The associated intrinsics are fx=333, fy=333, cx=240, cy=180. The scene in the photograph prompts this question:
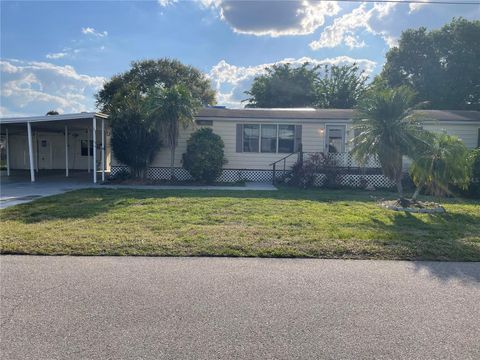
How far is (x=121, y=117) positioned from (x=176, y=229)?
8899 millimetres

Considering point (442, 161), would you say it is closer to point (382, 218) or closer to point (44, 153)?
point (382, 218)

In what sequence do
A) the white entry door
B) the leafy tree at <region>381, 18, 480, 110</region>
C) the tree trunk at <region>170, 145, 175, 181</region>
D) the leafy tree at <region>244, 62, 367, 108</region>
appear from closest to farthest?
the tree trunk at <region>170, 145, 175, 181</region>
the white entry door
the leafy tree at <region>381, 18, 480, 110</region>
the leafy tree at <region>244, 62, 367, 108</region>

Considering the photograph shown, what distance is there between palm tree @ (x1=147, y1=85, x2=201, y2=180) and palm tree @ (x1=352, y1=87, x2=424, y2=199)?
6.85 metres

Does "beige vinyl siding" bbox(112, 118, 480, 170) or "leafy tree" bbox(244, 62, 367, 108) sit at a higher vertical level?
"leafy tree" bbox(244, 62, 367, 108)

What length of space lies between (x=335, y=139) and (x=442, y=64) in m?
19.6

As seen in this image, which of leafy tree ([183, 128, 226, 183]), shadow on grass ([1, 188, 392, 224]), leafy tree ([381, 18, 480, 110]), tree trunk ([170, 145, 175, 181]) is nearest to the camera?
shadow on grass ([1, 188, 392, 224])

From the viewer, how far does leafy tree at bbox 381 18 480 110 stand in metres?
25.9

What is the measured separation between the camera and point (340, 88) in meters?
32.6

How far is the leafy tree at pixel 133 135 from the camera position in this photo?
13.4m

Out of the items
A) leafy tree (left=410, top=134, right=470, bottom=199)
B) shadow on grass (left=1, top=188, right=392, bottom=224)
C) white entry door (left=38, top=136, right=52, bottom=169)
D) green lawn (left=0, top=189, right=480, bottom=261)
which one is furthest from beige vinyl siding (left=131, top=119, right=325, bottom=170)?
white entry door (left=38, top=136, right=52, bottom=169)

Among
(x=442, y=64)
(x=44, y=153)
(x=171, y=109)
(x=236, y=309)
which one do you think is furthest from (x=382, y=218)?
(x=442, y=64)

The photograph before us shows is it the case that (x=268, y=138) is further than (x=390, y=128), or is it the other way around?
(x=268, y=138)

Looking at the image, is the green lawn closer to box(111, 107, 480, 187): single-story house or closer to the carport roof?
the carport roof

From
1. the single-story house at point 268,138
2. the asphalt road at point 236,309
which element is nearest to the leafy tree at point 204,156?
the single-story house at point 268,138
